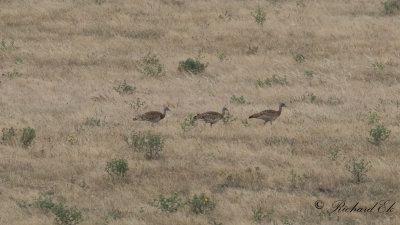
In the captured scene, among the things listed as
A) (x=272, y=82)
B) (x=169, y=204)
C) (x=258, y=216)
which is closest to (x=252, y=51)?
(x=272, y=82)

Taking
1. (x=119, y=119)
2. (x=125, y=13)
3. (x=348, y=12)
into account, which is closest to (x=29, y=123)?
(x=119, y=119)

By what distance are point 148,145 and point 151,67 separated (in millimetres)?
9760

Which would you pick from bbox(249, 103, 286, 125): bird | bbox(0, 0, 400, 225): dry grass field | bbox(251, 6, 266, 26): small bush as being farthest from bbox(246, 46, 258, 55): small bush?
bbox(249, 103, 286, 125): bird

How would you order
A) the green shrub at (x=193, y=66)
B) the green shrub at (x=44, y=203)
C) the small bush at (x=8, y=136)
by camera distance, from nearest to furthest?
1. the green shrub at (x=44, y=203)
2. the small bush at (x=8, y=136)
3. the green shrub at (x=193, y=66)

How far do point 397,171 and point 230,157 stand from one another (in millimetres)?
3397

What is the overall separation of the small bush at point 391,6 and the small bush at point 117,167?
21.2m

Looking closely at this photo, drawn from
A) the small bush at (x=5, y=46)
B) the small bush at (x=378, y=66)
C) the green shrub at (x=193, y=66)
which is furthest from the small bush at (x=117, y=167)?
the small bush at (x=5, y=46)

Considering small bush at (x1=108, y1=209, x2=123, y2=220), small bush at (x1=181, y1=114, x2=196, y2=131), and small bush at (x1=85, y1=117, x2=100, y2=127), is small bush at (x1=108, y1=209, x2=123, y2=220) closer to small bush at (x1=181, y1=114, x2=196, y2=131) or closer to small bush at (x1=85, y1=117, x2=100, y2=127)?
small bush at (x1=181, y1=114, x2=196, y2=131)

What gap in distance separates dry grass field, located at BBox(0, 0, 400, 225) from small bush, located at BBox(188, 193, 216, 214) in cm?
3

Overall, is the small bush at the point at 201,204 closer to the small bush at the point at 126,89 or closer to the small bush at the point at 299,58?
the small bush at the point at 126,89

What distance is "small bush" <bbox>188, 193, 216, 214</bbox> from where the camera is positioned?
11.5 metres

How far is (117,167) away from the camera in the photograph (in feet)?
43.0

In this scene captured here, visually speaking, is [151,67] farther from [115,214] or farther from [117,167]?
[115,214]

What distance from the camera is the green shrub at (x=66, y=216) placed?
1083 cm
